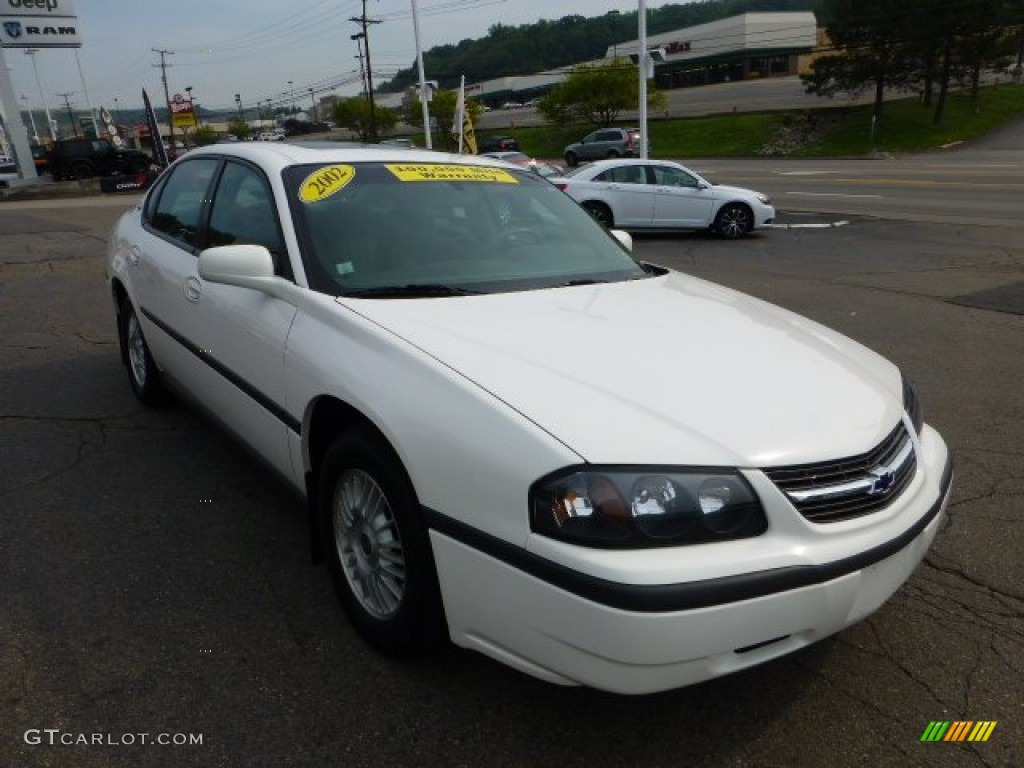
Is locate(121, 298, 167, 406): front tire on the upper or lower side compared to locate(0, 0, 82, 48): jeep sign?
lower

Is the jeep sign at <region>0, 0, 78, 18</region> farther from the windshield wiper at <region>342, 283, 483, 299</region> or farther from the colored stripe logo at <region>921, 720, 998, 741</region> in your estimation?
the colored stripe logo at <region>921, 720, 998, 741</region>

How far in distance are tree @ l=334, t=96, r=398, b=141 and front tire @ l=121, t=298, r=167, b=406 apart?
80143mm

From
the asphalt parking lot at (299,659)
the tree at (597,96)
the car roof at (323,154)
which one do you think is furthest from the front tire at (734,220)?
the tree at (597,96)

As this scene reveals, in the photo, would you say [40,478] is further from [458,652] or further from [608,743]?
[608,743]

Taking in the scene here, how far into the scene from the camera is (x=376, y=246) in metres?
3.07

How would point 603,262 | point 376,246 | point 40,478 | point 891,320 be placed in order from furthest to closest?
point 891,320, point 40,478, point 603,262, point 376,246

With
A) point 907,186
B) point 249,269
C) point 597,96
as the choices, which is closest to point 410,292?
point 249,269

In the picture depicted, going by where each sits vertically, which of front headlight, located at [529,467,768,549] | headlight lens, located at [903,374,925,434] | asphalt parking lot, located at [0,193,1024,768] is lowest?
asphalt parking lot, located at [0,193,1024,768]

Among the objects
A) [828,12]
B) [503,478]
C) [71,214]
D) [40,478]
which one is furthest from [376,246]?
[828,12]

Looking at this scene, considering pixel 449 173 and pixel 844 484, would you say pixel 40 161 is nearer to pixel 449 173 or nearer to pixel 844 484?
pixel 449 173

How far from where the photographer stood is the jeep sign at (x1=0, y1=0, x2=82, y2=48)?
29125 millimetres

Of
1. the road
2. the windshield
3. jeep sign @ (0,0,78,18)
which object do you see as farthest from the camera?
jeep sign @ (0,0,78,18)

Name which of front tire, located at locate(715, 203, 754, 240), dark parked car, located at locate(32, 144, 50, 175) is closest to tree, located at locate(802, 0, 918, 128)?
front tire, located at locate(715, 203, 754, 240)

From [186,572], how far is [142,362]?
86.8 inches
